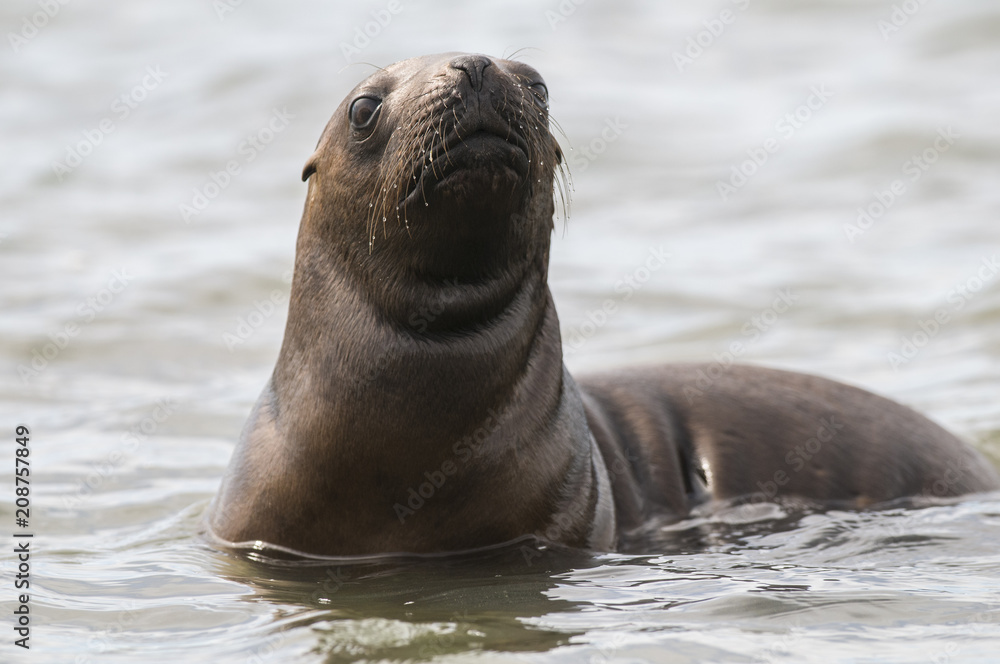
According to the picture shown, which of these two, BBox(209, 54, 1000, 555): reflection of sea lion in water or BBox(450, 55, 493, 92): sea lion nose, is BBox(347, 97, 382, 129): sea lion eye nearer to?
BBox(209, 54, 1000, 555): reflection of sea lion in water

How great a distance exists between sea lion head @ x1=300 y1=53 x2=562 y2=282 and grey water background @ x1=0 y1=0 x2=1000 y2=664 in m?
1.30

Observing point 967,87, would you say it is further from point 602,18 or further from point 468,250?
point 468,250

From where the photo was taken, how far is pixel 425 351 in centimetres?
572

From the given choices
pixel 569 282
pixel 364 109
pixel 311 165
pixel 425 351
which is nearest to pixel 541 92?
pixel 364 109

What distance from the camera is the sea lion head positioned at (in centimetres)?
543

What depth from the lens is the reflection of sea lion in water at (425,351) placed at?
18.1 feet

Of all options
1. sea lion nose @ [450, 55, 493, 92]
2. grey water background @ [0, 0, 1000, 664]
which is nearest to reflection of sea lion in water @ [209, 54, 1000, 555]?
sea lion nose @ [450, 55, 493, 92]

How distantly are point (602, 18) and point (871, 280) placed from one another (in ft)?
37.1

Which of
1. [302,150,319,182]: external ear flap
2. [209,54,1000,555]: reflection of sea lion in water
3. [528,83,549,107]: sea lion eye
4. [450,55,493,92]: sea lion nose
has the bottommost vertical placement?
[209,54,1000,555]: reflection of sea lion in water

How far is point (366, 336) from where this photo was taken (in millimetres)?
5785

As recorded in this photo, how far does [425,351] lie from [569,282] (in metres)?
7.95

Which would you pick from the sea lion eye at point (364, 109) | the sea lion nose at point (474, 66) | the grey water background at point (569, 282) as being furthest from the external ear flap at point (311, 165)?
the grey water background at point (569, 282)

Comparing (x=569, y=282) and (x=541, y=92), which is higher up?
(x=569, y=282)

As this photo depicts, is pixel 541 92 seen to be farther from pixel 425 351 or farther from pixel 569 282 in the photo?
pixel 569 282
